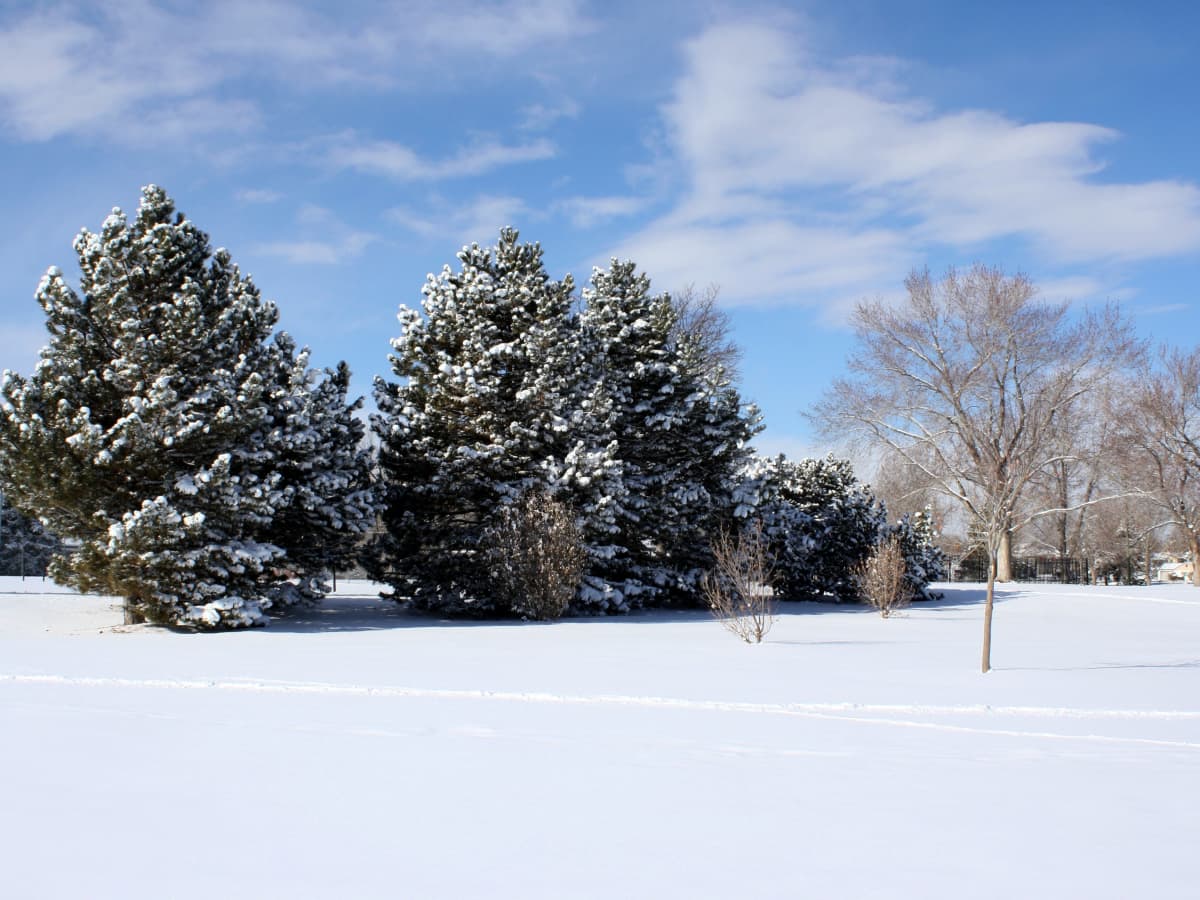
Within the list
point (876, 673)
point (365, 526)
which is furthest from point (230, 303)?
point (876, 673)

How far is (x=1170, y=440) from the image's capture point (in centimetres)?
3638

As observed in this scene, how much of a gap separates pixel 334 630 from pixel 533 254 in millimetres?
11111

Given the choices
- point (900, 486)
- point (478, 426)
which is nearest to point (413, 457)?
point (478, 426)

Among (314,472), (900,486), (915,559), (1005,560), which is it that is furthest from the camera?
(1005,560)

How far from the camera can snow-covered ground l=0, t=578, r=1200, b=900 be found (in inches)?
178

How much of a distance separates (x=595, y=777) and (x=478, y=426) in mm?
17146

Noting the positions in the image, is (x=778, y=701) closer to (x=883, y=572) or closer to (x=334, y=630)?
(x=334, y=630)

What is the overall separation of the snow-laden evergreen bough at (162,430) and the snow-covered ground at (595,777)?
4.85 metres

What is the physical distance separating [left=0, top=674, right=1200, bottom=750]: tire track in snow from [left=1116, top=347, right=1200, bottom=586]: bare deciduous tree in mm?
29323

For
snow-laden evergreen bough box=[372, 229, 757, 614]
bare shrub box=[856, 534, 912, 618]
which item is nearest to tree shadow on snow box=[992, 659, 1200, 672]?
bare shrub box=[856, 534, 912, 618]

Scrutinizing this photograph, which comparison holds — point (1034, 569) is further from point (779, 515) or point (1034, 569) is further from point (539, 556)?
point (539, 556)

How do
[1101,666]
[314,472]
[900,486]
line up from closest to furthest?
[1101,666] → [314,472] → [900,486]

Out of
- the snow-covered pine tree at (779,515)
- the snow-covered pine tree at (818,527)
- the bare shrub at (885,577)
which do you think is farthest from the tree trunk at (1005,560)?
the bare shrub at (885,577)

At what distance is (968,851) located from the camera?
4.95 metres
